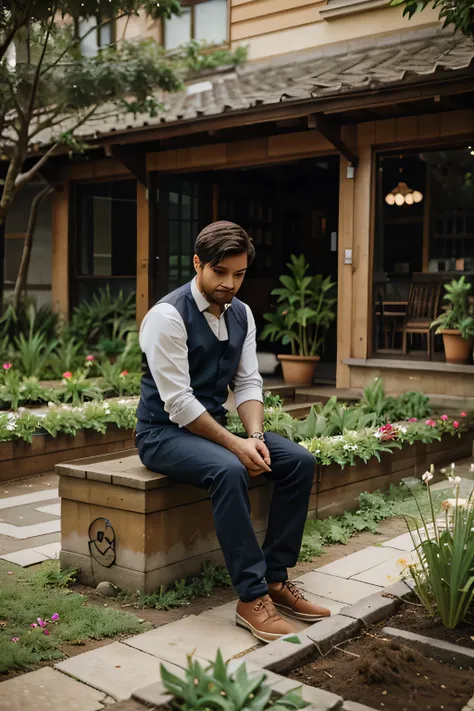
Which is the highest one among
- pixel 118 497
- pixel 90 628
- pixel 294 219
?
pixel 294 219

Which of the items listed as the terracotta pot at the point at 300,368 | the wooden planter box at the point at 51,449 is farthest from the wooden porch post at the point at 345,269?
the wooden planter box at the point at 51,449

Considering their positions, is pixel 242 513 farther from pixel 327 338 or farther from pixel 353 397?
pixel 327 338

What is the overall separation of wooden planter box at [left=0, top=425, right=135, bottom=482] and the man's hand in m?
3.04

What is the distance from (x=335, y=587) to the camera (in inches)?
153

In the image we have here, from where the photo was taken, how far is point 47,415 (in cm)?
643

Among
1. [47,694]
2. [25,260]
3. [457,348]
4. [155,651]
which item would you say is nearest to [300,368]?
[457,348]

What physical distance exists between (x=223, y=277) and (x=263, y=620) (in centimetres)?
149

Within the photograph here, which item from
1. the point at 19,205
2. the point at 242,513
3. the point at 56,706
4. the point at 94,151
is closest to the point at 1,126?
the point at 94,151

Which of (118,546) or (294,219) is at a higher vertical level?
(294,219)

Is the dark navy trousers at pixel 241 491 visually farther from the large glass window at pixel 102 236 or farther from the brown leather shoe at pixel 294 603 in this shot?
the large glass window at pixel 102 236

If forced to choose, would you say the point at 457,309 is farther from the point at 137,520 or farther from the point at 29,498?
the point at 137,520

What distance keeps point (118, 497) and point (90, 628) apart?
26.6 inches

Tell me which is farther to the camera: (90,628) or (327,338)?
(327,338)

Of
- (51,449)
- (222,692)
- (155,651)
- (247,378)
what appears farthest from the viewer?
(51,449)
